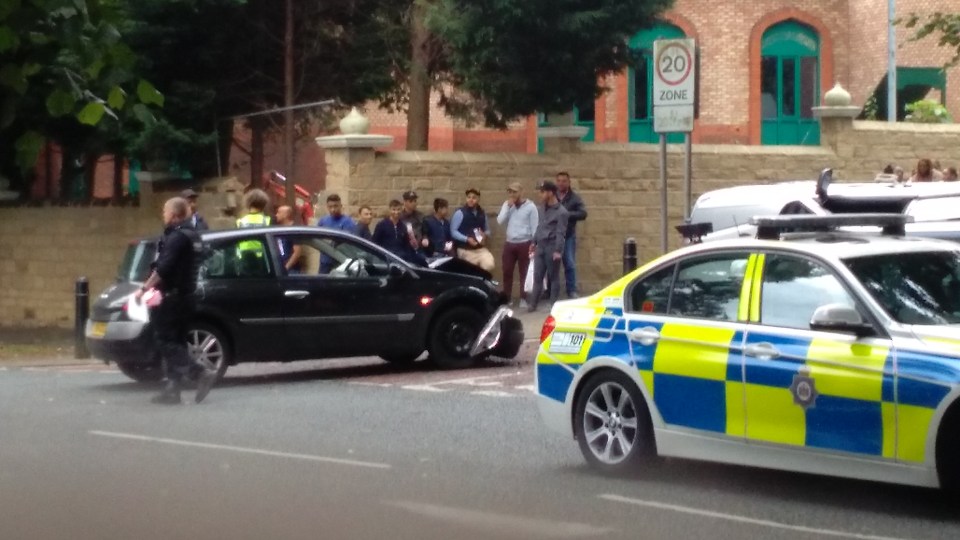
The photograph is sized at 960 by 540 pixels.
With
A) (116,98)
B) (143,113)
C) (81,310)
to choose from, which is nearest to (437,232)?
(81,310)

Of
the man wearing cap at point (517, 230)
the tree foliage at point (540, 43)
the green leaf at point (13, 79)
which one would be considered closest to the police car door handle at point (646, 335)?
the green leaf at point (13, 79)

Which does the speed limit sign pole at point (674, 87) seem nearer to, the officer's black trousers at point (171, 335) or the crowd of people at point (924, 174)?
the crowd of people at point (924, 174)

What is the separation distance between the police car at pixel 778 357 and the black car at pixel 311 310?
5.46 m

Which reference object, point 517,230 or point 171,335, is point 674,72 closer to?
point 171,335

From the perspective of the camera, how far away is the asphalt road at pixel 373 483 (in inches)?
329

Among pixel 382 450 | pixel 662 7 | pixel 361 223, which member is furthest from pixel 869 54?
pixel 382 450

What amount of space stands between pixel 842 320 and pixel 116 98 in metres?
3.66

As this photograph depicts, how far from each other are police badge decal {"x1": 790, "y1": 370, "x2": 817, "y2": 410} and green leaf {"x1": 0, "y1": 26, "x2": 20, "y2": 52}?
4.29 metres

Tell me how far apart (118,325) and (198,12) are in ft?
29.8

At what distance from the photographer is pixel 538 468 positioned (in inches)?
404

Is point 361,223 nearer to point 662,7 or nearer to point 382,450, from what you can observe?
point 662,7

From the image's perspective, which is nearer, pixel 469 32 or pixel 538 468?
pixel 538 468

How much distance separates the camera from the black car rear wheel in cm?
1595

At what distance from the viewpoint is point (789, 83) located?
44125 mm
